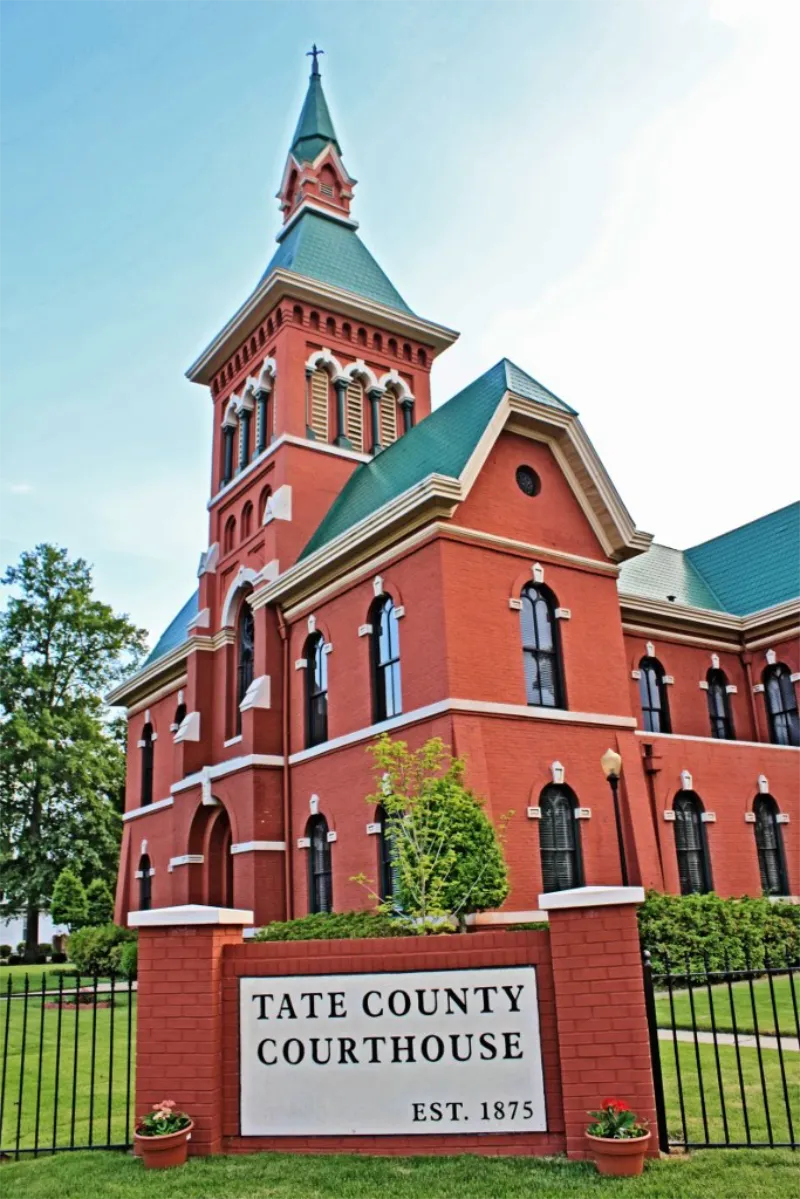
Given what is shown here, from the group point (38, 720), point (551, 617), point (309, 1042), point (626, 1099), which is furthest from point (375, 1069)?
point (38, 720)

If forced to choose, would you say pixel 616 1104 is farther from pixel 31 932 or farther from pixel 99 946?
pixel 31 932

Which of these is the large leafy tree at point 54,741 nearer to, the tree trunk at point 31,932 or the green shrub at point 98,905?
the tree trunk at point 31,932

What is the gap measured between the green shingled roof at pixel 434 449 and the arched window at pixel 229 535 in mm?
3719

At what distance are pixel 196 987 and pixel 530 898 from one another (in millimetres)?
9476

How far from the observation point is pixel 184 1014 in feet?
26.1

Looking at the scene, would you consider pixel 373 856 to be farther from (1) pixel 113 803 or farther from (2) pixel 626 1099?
(1) pixel 113 803

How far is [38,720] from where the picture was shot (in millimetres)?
43062

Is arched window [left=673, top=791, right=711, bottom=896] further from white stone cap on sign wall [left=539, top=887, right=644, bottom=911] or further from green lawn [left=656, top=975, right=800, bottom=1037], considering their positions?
white stone cap on sign wall [left=539, top=887, right=644, bottom=911]

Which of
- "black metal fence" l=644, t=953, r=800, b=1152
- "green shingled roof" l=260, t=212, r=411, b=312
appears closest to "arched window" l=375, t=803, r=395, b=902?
"black metal fence" l=644, t=953, r=800, b=1152

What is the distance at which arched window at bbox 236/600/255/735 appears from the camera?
24.5 metres

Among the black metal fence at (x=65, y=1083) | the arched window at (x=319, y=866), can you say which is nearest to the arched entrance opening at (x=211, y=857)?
the arched window at (x=319, y=866)

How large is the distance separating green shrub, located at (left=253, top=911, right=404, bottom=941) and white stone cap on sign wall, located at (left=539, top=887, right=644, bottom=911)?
8044mm

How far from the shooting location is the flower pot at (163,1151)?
24.1ft

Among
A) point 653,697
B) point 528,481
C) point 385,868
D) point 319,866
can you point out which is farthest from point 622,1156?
point 653,697
